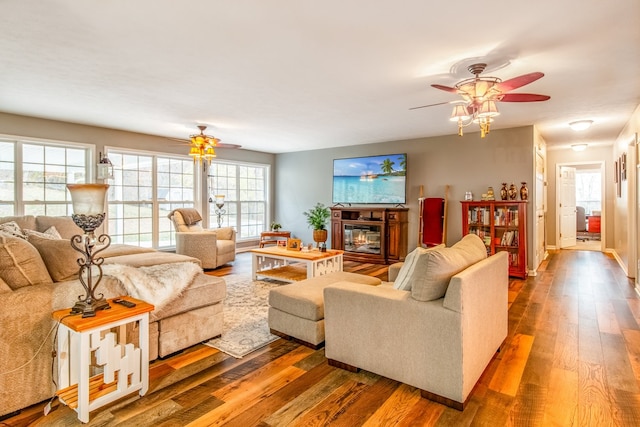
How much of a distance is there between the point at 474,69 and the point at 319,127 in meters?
2.94

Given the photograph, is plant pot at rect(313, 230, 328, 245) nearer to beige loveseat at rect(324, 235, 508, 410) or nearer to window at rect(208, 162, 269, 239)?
beige loveseat at rect(324, 235, 508, 410)

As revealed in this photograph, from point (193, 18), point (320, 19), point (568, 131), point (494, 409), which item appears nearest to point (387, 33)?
point (320, 19)

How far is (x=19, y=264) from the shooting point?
79.9 inches

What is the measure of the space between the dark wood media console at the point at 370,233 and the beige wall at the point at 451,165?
31cm

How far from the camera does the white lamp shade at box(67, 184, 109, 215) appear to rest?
6.97 feet

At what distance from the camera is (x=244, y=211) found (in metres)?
8.12

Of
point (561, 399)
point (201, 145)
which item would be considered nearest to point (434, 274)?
point (561, 399)

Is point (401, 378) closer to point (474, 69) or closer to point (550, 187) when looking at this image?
point (474, 69)

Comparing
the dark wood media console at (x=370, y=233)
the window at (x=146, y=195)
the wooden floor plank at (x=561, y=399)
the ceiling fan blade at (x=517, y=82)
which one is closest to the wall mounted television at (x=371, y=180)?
the dark wood media console at (x=370, y=233)

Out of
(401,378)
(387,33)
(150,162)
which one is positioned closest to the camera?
(401,378)

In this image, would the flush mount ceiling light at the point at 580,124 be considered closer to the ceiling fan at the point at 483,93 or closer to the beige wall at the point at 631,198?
the beige wall at the point at 631,198

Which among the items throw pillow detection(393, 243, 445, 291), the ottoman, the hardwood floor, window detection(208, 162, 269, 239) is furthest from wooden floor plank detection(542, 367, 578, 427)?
window detection(208, 162, 269, 239)

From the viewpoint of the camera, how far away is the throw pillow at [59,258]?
86.4 inches

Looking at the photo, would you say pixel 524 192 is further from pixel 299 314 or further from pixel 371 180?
pixel 299 314
